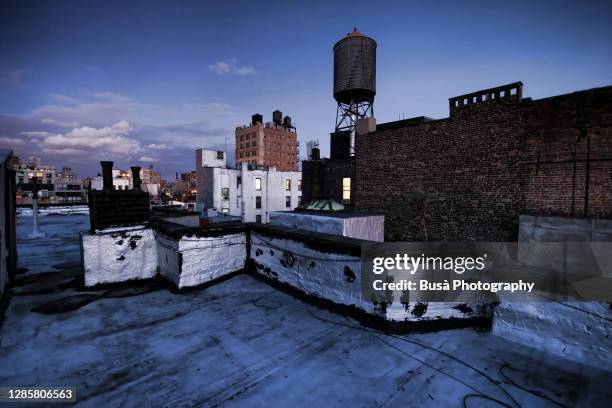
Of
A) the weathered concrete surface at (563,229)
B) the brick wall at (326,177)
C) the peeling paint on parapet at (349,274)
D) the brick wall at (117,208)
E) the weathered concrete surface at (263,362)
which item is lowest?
the weathered concrete surface at (263,362)

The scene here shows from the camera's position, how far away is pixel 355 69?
23.9m

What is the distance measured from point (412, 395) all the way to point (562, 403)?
165 centimetres

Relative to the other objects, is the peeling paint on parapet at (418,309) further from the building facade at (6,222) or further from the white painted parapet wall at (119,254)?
the building facade at (6,222)

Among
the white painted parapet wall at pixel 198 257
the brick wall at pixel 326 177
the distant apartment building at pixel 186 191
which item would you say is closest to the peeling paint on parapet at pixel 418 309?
the white painted parapet wall at pixel 198 257

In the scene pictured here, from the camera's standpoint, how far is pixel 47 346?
411 centimetres

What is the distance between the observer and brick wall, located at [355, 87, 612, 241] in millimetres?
7992

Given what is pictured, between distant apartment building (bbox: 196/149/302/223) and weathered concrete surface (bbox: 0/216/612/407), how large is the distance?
106 ft

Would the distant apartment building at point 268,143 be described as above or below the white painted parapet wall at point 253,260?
above

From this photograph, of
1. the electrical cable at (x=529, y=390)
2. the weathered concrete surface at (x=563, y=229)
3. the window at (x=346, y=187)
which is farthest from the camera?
the window at (x=346, y=187)

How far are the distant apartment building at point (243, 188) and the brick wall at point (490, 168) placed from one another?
92.9 feet

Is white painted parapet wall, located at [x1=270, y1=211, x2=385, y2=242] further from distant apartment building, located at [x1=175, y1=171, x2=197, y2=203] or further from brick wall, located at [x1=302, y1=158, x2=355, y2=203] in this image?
distant apartment building, located at [x1=175, y1=171, x2=197, y2=203]

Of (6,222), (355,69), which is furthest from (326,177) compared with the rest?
(6,222)

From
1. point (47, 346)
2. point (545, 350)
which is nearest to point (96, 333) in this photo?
point (47, 346)

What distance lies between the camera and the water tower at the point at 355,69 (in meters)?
23.9
